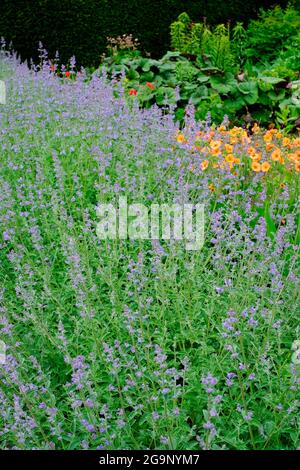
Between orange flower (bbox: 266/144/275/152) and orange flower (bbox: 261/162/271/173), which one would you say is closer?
orange flower (bbox: 261/162/271/173)

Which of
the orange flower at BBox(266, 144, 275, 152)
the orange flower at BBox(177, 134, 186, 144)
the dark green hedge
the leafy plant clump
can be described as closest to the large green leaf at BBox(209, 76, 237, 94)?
the leafy plant clump

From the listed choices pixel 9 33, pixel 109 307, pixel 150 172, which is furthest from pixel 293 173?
pixel 9 33

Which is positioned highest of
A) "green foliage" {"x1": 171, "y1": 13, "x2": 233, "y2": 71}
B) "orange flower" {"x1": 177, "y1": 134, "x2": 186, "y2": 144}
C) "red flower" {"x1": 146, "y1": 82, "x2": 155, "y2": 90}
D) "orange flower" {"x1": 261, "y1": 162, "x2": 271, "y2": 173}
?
"green foliage" {"x1": 171, "y1": 13, "x2": 233, "y2": 71}

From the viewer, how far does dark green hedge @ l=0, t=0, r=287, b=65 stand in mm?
8648

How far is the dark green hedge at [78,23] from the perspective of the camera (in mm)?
8648

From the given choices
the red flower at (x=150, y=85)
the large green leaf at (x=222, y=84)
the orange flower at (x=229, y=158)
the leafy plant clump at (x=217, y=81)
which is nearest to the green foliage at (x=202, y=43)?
the leafy plant clump at (x=217, y=81)

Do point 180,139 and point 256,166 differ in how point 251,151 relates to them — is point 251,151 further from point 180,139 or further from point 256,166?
point 180,139

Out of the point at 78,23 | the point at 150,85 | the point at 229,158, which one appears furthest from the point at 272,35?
the point at 229,158

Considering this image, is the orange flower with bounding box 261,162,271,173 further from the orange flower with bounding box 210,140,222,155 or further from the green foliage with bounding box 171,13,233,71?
the green foliage with bounding box 171,13,233,71

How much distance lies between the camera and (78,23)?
870 centimetres

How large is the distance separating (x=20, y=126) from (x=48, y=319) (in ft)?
7.41

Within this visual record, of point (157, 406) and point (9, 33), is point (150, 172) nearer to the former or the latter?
point (157, 406)

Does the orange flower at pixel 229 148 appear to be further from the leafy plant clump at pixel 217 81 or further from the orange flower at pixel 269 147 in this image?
the leafy plant clump at pixel 217 81

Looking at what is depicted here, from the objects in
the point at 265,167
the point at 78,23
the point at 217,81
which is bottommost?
the point at 265,167
